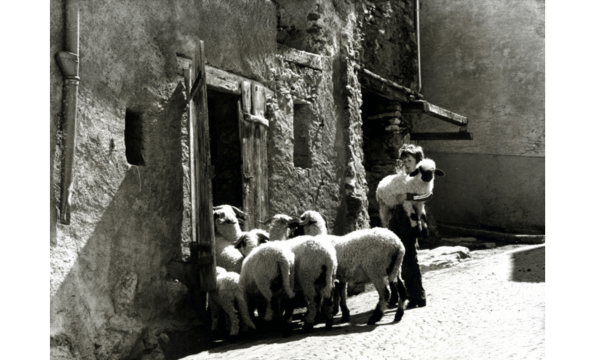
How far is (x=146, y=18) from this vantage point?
666cm

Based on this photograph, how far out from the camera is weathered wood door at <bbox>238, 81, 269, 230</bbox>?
311 inches

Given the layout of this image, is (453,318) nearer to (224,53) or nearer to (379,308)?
(379,308)

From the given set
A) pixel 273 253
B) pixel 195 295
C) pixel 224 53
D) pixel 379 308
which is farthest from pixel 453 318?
pixel 224 53

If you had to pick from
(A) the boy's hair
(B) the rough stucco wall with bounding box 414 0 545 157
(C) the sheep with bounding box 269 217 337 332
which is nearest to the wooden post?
(C) the sheep with bounding box 269 217 337 332

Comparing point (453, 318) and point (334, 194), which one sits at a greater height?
point (334, 194)

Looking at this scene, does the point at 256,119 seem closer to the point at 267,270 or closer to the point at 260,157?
the point at 260,157

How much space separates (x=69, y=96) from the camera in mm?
5766

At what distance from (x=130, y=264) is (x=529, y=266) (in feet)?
15.7

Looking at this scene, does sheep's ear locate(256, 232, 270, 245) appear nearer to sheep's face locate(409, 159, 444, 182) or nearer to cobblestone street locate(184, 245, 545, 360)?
cobblestone street locate(184, 245, 545, 360)

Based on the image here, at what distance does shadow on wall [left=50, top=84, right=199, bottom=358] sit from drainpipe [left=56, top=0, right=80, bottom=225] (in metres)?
0.38

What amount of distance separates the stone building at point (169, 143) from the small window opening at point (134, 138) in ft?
0.04

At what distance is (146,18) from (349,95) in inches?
146

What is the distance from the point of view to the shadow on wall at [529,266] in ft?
27.2

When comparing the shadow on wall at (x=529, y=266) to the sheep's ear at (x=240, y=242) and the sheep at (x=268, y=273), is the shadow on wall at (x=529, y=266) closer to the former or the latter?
the sheep at (x=268, y=273)
